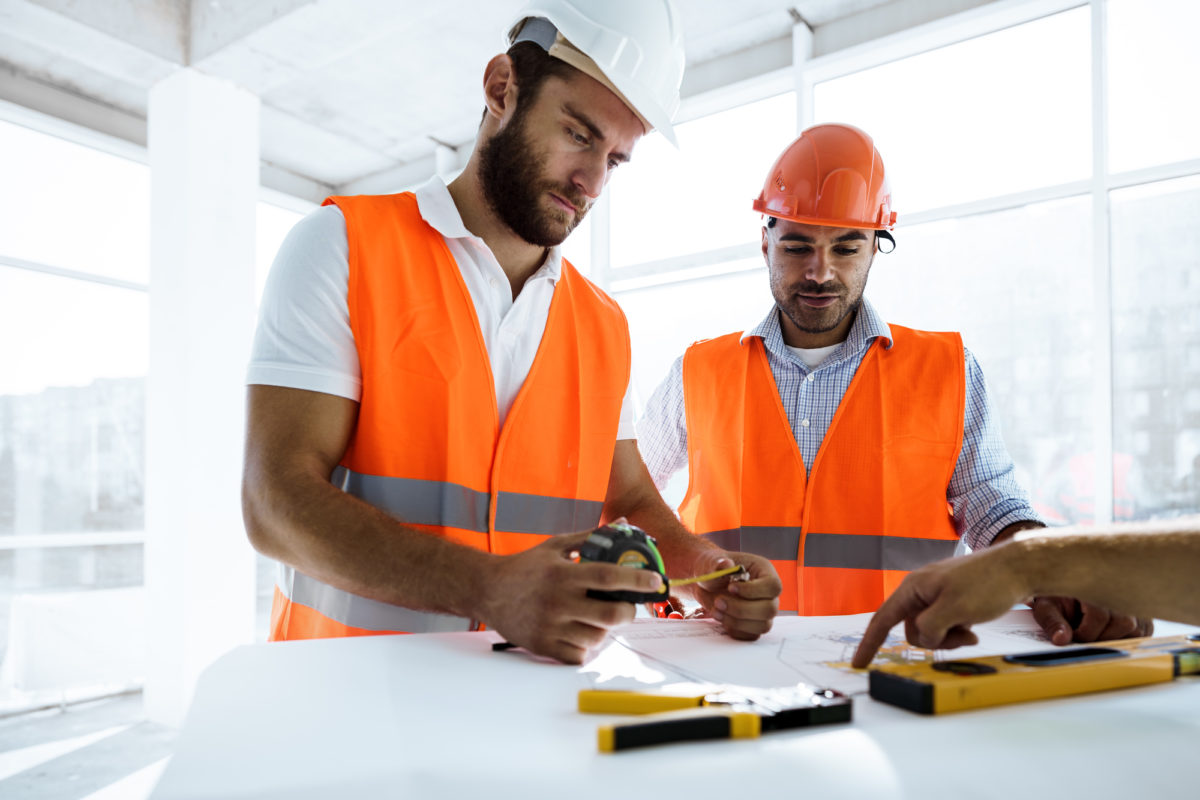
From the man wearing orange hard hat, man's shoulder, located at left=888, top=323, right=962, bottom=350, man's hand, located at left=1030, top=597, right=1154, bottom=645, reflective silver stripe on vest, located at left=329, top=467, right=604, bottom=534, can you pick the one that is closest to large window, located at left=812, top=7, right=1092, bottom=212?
the man wearing orange hard hat

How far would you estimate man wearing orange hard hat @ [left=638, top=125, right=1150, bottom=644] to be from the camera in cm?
224

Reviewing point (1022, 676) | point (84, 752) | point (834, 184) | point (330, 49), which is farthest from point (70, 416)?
point (1022, 676)

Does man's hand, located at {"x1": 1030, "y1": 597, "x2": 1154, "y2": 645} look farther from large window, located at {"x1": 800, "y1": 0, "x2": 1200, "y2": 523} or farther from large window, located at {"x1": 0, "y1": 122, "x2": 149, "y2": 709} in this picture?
large window, located at {"x1": 0, "y1": 122, "x2": 149, "y2": 709}

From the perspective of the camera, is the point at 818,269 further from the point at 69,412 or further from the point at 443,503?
the point at 69,412

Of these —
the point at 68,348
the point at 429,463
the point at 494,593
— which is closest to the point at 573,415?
the point at 429,463

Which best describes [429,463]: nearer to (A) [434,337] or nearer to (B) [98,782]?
(A) [434,337]

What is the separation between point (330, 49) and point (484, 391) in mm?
4812

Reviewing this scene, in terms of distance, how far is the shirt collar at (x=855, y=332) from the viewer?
7.83 ft

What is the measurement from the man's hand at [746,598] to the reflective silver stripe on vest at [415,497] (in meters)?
0.50

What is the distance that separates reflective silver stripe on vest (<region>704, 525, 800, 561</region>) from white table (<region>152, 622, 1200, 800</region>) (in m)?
1.29

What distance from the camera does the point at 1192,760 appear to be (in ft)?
2.45

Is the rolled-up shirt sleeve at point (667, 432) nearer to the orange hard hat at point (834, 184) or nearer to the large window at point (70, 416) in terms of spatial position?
the orange hard hat at point (834, 184)

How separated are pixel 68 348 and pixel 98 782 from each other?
350 cm

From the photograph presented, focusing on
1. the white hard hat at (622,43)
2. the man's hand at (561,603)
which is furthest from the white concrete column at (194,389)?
the man's hand at (561,603)
